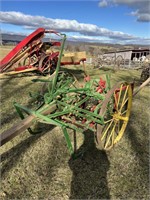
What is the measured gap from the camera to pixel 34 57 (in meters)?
9.85

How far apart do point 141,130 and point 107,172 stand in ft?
6.09

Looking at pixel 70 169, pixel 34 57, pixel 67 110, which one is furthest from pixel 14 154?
pixel 34 57

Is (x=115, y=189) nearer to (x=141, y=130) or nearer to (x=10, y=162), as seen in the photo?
(x=10, y=162)

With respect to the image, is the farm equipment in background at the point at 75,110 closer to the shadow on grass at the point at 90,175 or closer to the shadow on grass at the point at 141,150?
the shadow on grass at the point at 90,175

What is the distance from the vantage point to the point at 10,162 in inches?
140

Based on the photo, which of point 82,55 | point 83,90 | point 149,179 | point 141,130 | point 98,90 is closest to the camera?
point 149,179

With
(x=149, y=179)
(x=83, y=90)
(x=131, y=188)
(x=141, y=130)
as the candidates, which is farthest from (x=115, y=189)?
(x=141, y=130)

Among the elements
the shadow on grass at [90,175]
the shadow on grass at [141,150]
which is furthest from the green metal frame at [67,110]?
the shadow on grass at [141,150]

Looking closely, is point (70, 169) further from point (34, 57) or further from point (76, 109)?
point (34, 57)

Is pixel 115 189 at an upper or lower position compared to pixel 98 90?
lower

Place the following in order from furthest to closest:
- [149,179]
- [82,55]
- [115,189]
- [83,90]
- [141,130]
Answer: [82,55] → [141,130] → [83,90] → [149,179] → [115,189]

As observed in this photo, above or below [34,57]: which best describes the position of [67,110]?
below

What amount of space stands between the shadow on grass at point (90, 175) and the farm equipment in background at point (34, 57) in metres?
5.08

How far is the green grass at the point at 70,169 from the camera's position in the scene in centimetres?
304
